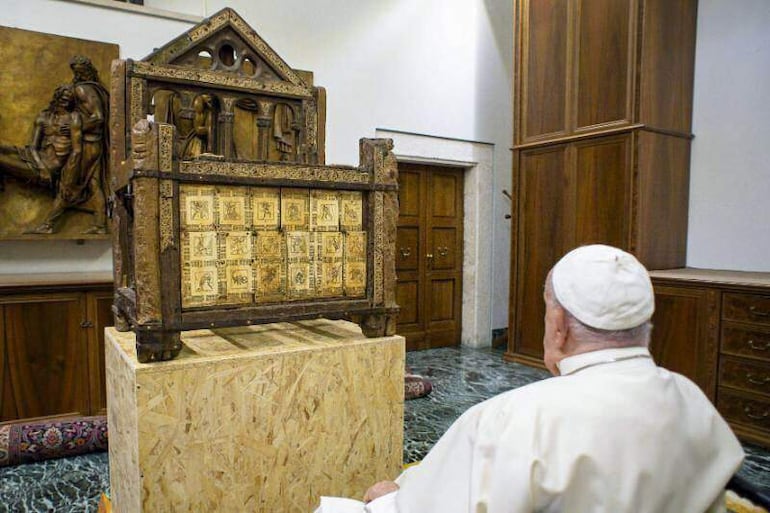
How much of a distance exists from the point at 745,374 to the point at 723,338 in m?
0.26

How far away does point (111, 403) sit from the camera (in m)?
1.95

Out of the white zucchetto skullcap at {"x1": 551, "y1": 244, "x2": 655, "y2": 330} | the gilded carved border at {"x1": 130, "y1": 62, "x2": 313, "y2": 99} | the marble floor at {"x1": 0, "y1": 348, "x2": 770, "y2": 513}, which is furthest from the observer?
the marble floor at {"x1": 0, "y1": 348, "x2": 770, "y2": 513}

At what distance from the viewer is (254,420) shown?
5.70 feet

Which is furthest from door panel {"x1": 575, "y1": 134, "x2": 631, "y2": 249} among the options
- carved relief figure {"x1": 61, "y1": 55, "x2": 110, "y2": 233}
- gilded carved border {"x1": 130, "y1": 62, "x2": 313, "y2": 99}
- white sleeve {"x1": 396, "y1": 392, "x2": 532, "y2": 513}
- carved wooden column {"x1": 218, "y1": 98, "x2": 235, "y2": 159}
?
carved relief figure {"x1": 61, "y1": 55, "x2": 110, "y2": 233}

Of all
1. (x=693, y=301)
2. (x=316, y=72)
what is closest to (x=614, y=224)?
(x=693, y=301)

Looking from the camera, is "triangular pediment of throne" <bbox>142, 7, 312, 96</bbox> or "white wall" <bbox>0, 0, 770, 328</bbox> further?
"white wall" <bbox>0, 0, 770, 328</bbox>

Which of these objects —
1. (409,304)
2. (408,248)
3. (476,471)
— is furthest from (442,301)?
(476,471)

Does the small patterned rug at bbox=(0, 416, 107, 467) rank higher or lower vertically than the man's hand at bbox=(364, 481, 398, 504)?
lower

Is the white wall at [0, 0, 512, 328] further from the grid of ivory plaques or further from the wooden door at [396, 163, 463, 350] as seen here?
the grid of ivory plaques

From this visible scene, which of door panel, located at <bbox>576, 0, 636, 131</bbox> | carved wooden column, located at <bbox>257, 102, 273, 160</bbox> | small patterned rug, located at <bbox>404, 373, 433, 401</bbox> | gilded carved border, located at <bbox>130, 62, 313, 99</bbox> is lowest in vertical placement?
small patterned rug, located at <bbox>404, 373, 433, 401</bbox>

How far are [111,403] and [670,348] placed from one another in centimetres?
378

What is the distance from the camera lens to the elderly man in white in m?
0.99

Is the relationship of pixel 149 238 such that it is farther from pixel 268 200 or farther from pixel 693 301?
pixel 693 301

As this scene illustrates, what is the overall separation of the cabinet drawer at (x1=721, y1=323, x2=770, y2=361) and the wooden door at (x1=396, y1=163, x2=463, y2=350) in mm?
3126
